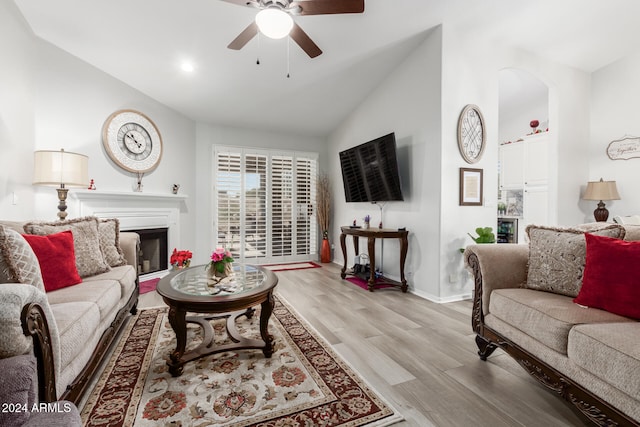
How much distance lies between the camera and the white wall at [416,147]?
3396mm

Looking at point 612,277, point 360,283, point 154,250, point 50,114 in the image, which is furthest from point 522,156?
point 50,114

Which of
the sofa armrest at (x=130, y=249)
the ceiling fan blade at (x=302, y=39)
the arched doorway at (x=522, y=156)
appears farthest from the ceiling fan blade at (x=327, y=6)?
the arched doorway at (x=522, y=156)

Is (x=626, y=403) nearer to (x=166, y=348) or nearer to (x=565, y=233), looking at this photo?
(x=565, y=233)

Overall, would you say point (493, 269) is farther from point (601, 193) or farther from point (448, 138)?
point (601, 193)

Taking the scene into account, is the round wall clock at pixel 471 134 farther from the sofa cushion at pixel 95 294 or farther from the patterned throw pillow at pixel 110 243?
the patterned throw pillow at pixel 110 243

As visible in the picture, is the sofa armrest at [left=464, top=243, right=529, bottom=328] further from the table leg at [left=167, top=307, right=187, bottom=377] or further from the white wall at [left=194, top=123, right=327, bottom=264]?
the white wall at [left=194, top=123, right=327, bottom=264]

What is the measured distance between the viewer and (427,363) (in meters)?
1.98

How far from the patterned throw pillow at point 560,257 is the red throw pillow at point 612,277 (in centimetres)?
13

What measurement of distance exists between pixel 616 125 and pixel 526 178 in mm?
1264

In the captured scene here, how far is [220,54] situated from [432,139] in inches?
105

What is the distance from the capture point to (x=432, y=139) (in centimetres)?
344

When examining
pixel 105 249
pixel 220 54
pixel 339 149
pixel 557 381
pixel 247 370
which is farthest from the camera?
pixel 339 149

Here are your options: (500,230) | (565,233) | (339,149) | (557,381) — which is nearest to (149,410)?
(557,381)

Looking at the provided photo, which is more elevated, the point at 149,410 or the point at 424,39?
the point at 424,39
